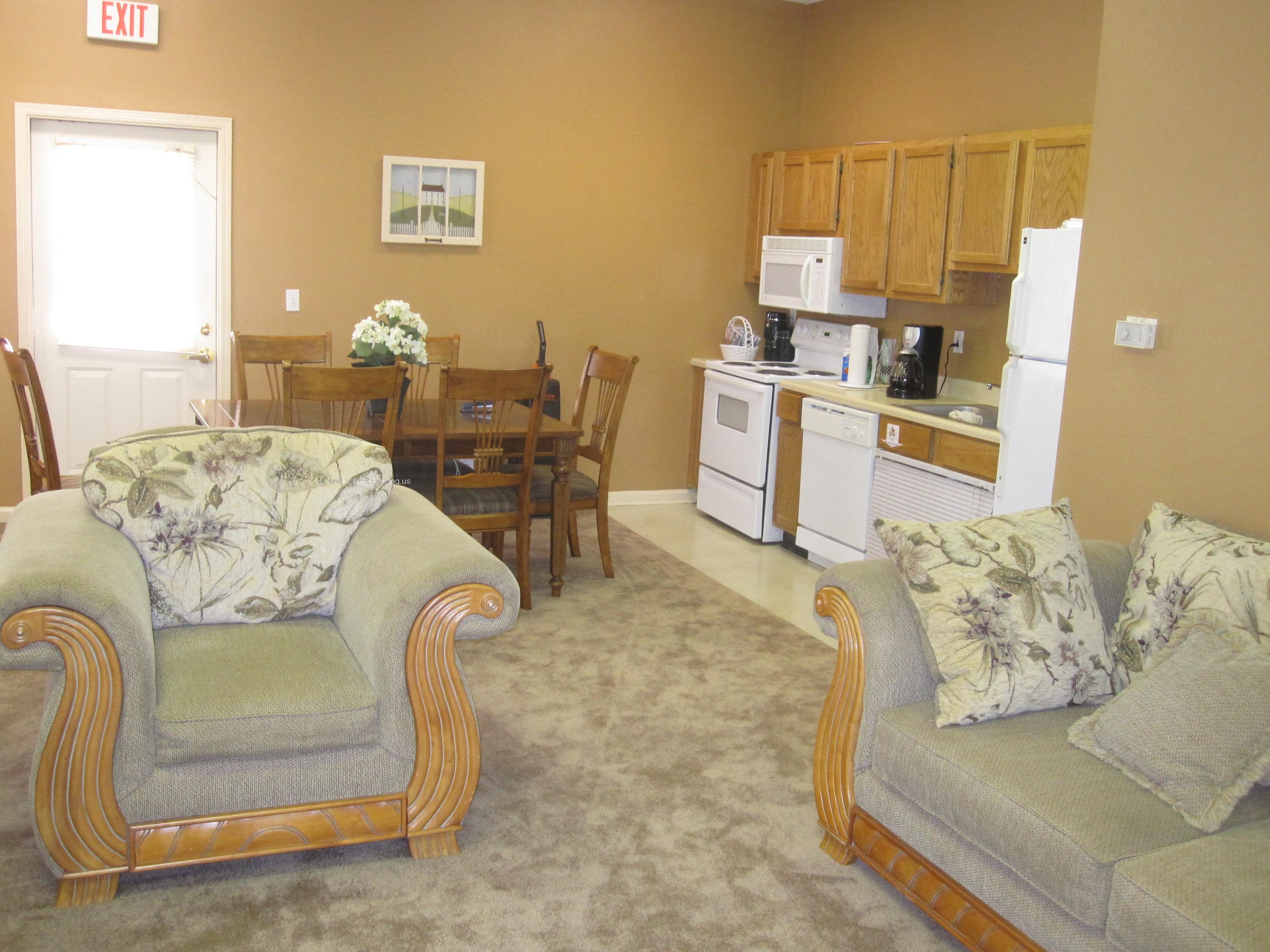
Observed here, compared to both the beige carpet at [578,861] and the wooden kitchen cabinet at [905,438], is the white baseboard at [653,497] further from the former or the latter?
the beige carpet at [578,861]

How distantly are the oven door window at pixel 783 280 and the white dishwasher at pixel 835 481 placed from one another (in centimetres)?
79

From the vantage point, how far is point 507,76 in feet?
19.6

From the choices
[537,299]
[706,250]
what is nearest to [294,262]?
[537,299]

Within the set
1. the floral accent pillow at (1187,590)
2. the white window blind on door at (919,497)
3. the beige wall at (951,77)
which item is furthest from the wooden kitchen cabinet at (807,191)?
the floral accent pillow at (1187,590)

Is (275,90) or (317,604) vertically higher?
(275,90)

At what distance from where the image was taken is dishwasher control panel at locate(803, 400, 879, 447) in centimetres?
502

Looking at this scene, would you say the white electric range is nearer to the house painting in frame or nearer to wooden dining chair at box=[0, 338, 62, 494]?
the house painting in frame

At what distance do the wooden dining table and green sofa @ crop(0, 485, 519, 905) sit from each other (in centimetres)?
151

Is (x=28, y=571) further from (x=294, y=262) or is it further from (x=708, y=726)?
(x=294, y=262)

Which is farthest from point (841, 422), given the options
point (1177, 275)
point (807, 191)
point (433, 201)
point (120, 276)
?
point (120, 276)

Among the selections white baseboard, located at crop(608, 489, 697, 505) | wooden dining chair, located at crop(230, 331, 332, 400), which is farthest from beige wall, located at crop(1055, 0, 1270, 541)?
white baseboard, located at crop(608, 489, 697, 505)

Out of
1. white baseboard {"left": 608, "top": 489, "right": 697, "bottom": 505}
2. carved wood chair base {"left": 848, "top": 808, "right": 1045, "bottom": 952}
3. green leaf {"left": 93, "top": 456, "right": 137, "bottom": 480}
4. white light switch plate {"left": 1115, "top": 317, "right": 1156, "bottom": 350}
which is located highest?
white light switch plate {"left": 1115, "top": 317, "right": 1156, "bottom": 350}

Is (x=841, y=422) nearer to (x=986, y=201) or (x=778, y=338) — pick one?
(x=986, y=201)

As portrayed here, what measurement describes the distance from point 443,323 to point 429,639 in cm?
378
